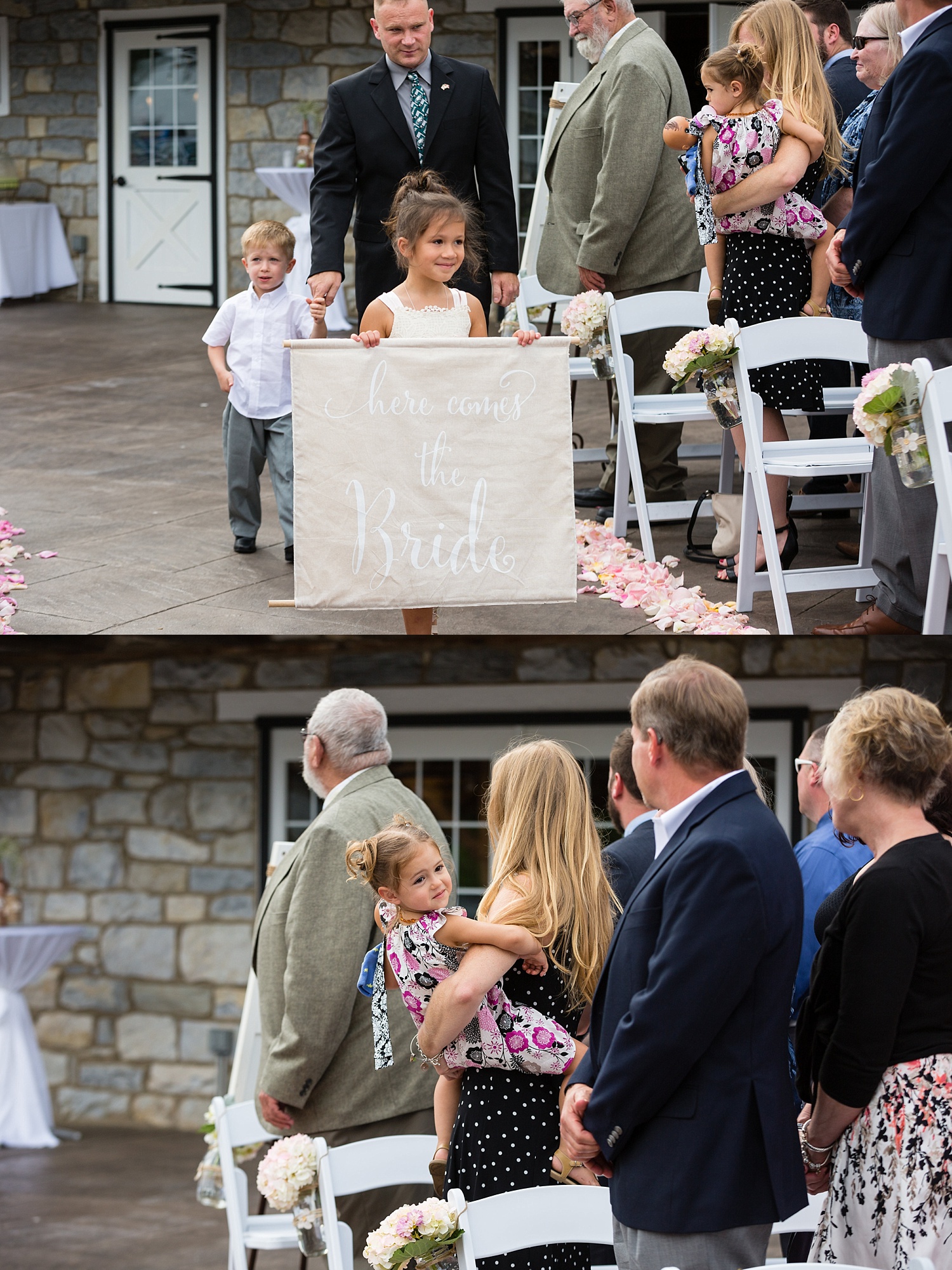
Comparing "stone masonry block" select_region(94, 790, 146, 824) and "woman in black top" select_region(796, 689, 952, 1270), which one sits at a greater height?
"woman in black top" select_region(796, 689, 952, 1270)

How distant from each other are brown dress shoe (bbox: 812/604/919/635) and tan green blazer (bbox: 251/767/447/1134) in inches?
51.5

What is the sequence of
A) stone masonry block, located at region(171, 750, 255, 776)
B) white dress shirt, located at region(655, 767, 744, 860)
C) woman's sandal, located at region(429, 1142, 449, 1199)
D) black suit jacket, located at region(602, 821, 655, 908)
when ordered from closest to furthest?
white dress shirt, located at region(655, 767, 744, 860) < woman's sandal, located at region(429, 1142, 449, 1199) < black suit jacket, located at region(602, 821, 655, 908) < stone masonry block, located at region(171, 750, 255, 776)

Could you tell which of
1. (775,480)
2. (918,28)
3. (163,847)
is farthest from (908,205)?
(163,847)

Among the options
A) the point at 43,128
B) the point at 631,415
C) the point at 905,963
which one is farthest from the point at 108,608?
the point at 43,128

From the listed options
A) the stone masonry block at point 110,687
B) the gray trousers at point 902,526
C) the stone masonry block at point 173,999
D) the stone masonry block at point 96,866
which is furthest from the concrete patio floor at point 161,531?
the stone masonry block at point 173,999

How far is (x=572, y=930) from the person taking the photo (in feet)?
8.16

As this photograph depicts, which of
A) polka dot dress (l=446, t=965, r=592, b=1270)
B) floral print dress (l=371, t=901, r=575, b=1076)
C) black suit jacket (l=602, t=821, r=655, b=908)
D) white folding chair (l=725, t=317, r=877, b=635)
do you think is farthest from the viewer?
white folding chair (l=725, t=317, r=877, b=635)

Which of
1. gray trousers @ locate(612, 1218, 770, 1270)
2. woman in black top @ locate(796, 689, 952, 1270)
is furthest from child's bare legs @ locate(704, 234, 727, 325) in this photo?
gray trousers @ locate(612, 1218, 770, 1270)

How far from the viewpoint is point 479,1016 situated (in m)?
2.48

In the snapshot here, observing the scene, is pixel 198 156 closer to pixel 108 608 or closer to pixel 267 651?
pixel 267 651

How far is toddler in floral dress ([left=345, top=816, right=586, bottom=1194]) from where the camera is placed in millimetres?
2400

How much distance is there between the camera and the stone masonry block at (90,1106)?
23.1 feet

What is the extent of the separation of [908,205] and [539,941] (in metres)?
2.01

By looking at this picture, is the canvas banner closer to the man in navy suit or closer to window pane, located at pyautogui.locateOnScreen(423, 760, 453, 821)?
the man in navy suit
